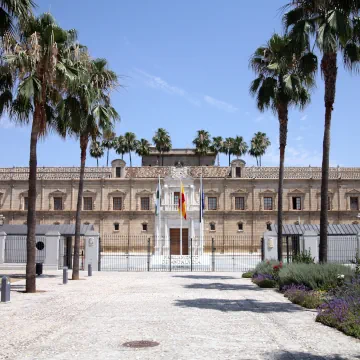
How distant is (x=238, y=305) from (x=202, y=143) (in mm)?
51708

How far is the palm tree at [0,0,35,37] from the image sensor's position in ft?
39.7

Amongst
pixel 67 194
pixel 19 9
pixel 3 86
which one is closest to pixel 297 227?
pixel 3 86

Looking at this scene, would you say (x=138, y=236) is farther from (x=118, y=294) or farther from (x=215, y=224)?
(x=118, y=294)

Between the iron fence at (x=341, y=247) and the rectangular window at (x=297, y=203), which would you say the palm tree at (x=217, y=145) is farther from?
the iron fence at (x=341, y=247)

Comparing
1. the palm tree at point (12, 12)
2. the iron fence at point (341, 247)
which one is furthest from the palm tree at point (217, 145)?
the palm tree at point (12, 12)

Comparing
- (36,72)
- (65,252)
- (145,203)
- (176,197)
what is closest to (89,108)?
(36,72)

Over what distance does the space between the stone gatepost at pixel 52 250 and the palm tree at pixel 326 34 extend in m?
16.2

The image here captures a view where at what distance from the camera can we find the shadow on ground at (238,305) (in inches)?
484

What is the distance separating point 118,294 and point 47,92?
7286mm

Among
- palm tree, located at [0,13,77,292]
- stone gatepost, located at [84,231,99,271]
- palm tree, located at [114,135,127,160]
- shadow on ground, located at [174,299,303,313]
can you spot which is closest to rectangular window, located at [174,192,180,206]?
stone gatepost, located at [84,231,99,271]

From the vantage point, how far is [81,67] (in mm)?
17719

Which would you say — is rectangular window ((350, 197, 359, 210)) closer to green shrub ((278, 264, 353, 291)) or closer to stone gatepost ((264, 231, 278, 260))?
stone gatepost ((264, 231, 278, 260))

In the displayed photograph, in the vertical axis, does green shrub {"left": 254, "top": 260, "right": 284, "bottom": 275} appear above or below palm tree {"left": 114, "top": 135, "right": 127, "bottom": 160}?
below

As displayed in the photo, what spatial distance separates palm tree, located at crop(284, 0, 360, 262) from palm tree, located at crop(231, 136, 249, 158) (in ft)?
174
